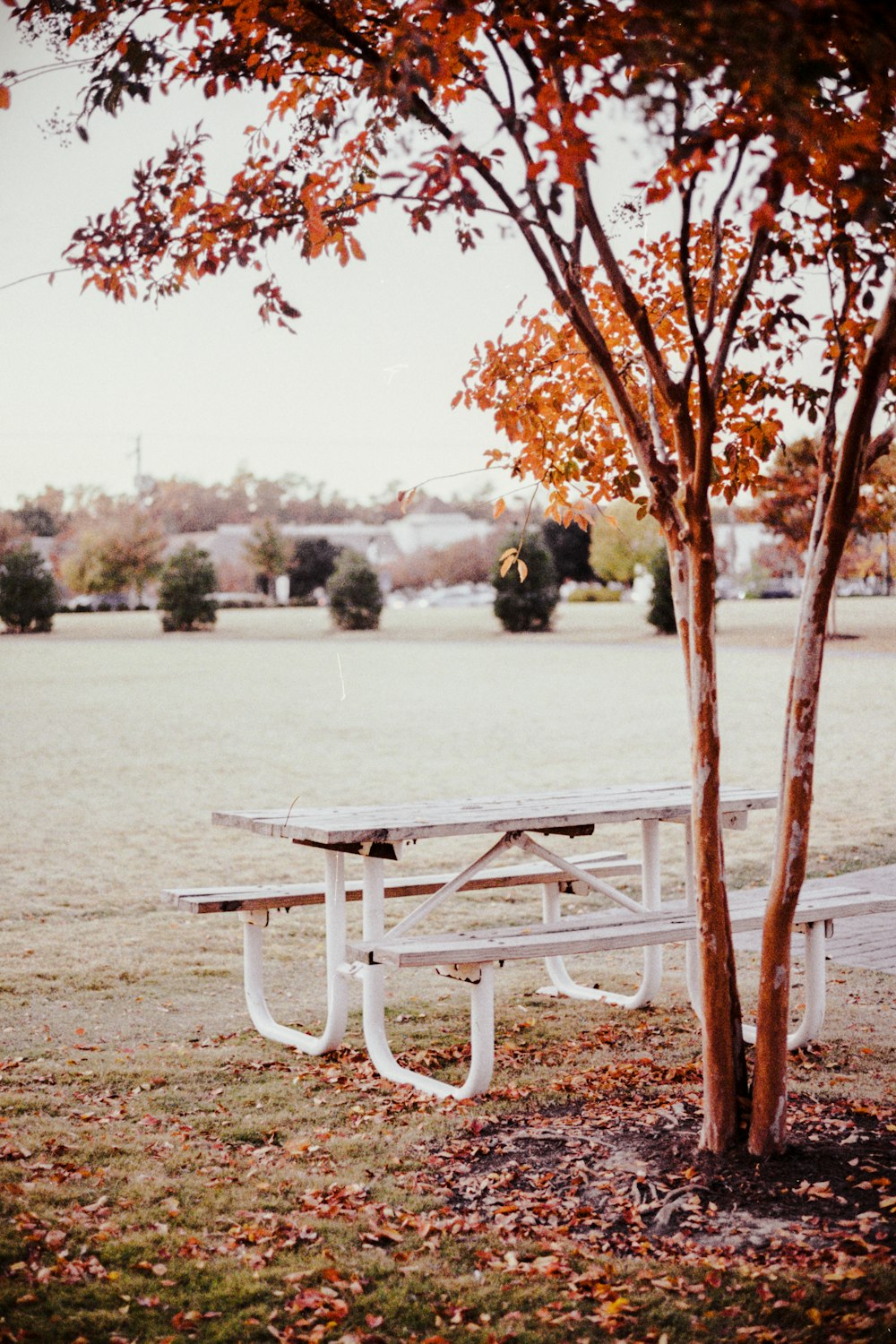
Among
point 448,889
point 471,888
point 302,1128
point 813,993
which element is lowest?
point 302,1128

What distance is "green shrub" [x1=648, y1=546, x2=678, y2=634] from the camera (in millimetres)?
Result: 38000

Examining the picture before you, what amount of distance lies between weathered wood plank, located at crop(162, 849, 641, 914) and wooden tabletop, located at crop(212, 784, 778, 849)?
1.02 feet

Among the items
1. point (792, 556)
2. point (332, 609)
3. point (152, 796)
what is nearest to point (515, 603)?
point (332, 609)

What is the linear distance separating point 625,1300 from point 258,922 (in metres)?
2.81

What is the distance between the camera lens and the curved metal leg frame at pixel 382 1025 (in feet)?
16.1

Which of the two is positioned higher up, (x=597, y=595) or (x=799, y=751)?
(x=597, y=595)

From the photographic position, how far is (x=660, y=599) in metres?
39.5

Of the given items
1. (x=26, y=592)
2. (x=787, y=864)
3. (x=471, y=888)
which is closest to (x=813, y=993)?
(x=471, y=888)

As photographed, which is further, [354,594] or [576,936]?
[354,594]

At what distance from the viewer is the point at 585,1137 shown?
4.48m

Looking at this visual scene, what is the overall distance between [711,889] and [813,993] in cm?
184

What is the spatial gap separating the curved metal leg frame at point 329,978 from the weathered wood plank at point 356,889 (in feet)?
0.44

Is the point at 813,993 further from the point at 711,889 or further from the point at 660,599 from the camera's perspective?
the point at 660,599

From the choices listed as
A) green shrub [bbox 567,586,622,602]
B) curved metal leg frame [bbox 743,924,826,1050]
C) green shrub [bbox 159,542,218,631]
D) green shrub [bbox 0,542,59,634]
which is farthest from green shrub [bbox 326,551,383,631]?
curved metal leg frame [bbox 743,924,826,1050]
